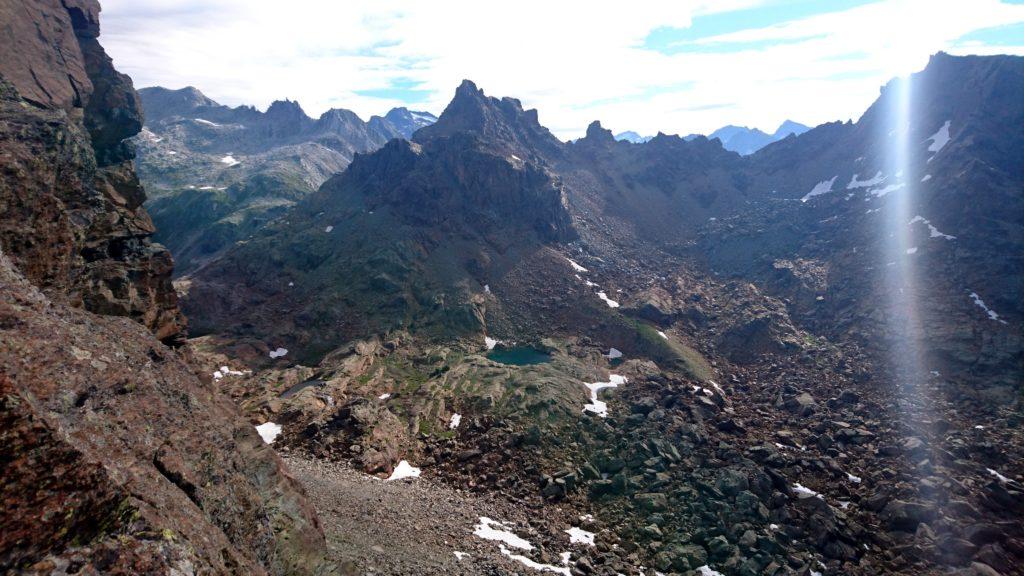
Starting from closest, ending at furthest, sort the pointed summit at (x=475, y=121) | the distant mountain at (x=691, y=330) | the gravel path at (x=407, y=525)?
1. the gravel path at (x=407, y=525)
2. the distant mountain at (x=691, y=330)
3. the pointed summit at (x=475, y=121)

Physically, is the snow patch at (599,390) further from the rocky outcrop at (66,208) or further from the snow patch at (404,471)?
the rocky outcrop at (66,208)

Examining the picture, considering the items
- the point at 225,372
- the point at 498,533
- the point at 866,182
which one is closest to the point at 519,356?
the point at 225,372

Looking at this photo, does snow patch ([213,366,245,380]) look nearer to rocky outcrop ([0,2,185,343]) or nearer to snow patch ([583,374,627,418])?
rocky outcrop ([0,2,185,343])

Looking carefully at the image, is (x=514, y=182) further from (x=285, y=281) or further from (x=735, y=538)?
(x=735, y=538)

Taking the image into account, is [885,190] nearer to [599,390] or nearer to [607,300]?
[607,300]

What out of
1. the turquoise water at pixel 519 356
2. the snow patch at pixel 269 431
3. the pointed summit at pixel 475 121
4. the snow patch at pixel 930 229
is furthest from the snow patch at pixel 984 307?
the pointed summit at pixel 475 121

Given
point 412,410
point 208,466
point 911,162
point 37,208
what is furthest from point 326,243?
point 911,162

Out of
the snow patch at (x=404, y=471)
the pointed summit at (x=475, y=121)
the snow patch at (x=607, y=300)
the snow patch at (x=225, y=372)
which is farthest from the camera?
the pointed summit at (x=475, y=121)
